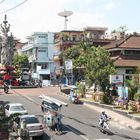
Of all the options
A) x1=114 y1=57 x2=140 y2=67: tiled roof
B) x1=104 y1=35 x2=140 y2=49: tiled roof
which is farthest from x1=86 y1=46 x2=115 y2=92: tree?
x1=104 y1=35 x2=140 y2=49: tiled roof

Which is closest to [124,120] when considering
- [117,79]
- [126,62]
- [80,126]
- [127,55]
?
[80,126]

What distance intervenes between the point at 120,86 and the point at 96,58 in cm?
410

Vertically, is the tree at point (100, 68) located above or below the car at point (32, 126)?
above

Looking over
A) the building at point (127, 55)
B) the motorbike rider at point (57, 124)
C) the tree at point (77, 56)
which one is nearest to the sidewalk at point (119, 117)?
the motorbike rider at point (57, 124)

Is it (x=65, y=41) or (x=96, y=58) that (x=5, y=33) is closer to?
(x=96, y=58)

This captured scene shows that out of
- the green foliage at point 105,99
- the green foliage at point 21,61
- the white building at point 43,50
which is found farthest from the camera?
the green foliage at point 21,61

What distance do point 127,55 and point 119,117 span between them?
23.7m

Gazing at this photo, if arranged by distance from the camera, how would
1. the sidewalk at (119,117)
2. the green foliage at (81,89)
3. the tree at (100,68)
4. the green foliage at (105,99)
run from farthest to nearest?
the green foliage at (81,89)
the tree at (100,68)
the green foliage at (105,99)
the sidewalk at (119,117)

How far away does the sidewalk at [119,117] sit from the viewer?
121 ft

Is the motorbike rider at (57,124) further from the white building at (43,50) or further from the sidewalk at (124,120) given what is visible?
the white building at (43,50)

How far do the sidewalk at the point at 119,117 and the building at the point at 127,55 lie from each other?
1295 cm

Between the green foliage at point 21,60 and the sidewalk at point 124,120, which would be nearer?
the sidewalk at point 124,120

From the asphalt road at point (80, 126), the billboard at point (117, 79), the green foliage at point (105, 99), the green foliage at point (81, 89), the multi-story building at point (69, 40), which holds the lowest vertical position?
the asphalt road at point (80, 126)

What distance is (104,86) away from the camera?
163ft
